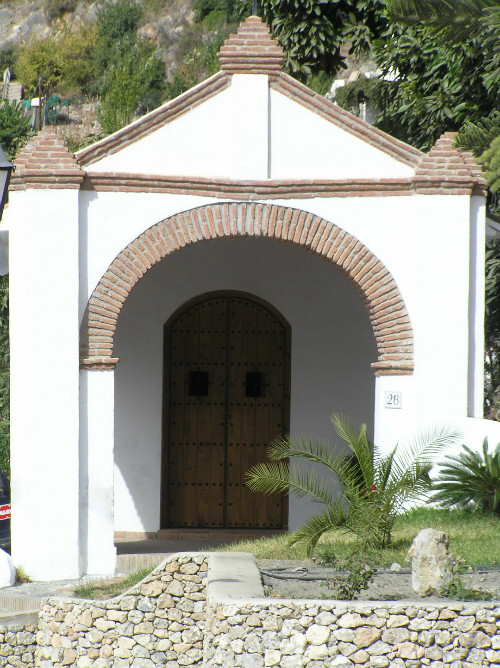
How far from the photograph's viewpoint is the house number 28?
9500mm

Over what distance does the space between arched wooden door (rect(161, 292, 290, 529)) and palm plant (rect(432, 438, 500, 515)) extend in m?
3.05

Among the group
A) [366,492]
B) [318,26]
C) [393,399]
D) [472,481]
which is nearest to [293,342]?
[393,399]

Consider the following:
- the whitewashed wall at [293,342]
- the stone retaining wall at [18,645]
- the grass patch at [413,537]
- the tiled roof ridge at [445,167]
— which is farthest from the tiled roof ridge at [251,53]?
the stone retaining wall at [18,645]

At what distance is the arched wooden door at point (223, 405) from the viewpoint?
469 inches

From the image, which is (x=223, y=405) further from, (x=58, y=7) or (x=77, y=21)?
(x=58, y=7)

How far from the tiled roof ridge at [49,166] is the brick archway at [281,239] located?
0.92 m

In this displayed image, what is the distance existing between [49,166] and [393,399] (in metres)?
4.23

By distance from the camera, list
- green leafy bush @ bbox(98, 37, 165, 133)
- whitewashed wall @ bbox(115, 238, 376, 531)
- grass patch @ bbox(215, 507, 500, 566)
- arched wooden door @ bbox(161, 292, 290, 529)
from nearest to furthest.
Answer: grass patch @ bbox(215, 507, 500, 566), whitewashed wall @ bbox(115, 238, 376, 531), arched wooden door @ bbox(161, 292, 290, 529), green leafy bush @ bbox(98, 37, 165, 133)

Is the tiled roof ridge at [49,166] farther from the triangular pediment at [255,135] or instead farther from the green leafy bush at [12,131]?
the green leafy bush at [12,131]

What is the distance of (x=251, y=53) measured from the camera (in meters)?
9.43

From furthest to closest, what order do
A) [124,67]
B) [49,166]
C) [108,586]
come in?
[124,67] < [49,166] < [108,586]

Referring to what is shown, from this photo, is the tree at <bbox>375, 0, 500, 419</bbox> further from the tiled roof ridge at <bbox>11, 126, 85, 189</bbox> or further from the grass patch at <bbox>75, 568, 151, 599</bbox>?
the grass patch at <bbox>75, 568, 151, 599</bbox>

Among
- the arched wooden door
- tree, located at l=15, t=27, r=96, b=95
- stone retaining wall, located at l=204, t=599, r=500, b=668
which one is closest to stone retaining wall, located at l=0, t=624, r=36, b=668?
stone retaining wall, located at l=204, t=599, r=500, b=668

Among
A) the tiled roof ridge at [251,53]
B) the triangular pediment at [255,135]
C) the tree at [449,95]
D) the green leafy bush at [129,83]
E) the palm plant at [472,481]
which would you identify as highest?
the green leafy bush at [129,83]
